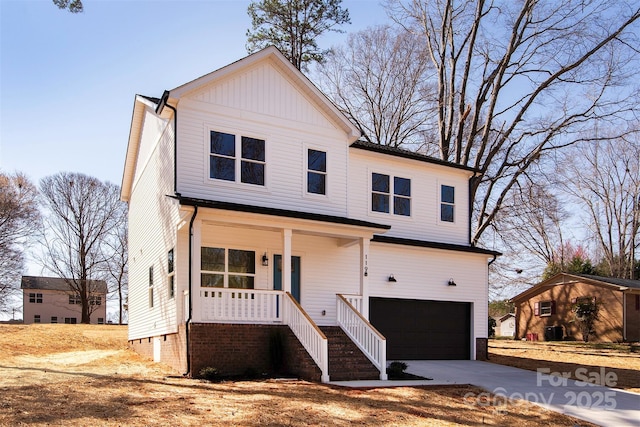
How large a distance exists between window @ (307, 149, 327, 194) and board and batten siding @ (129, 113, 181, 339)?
4.00m

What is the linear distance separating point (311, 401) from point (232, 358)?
390 centimetres

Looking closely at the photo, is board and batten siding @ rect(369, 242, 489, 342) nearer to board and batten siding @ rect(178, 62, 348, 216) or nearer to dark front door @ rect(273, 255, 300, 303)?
board and batten siding @ rect(178, 62, 348, 216)

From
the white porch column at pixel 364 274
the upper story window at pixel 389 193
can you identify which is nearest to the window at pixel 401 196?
the upper story window at pixel 389 193

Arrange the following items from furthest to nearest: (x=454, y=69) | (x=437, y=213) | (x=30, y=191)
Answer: (x=30, y=191)
(x=454, y=69)
(x=437, y=213)

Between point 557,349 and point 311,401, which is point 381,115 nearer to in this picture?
point 557,349

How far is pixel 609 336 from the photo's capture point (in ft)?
97.1

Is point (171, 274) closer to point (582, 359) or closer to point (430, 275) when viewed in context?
point (430, 275)

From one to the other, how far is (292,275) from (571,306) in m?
20.2

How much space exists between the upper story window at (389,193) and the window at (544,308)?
1625 cm

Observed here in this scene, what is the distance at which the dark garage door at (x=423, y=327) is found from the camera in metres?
19.1

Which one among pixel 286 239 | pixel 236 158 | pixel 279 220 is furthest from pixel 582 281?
pixel 236 158

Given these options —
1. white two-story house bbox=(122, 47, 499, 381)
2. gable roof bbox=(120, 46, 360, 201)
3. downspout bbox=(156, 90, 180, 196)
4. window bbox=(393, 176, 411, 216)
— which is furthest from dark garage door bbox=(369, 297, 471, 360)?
downspout bbox=(156, 90, 180, 196)

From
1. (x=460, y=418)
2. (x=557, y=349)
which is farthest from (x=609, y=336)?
(x=460, y=418)

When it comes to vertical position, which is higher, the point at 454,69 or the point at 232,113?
the point at 454,69
